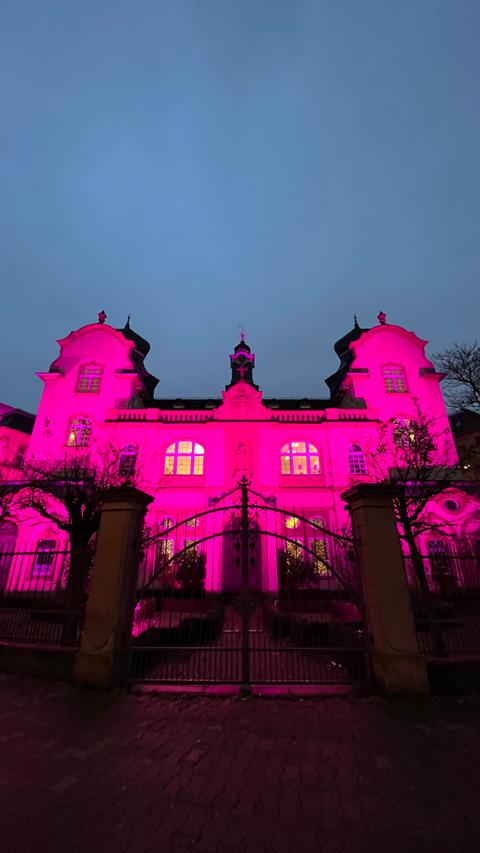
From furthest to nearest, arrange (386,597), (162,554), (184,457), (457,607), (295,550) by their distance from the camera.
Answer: (184,457), (162,554), (295,550), (457,607), (386,597)

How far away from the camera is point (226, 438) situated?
22.3m

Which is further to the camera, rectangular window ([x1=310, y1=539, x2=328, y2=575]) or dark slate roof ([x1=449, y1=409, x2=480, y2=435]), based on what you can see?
dark slate roof ([x1=449, y1=409, x2=480, y2=435])

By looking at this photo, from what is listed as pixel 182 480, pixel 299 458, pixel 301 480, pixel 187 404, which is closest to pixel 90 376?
pixel 187 404

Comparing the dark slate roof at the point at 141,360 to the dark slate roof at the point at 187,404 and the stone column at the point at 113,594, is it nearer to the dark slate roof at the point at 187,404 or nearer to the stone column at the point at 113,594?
the dark slate roof at the point at 187,404

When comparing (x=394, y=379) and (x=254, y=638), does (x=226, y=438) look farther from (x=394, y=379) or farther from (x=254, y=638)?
(x=394, y=379)

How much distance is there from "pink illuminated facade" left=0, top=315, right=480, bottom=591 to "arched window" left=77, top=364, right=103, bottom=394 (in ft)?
0.28

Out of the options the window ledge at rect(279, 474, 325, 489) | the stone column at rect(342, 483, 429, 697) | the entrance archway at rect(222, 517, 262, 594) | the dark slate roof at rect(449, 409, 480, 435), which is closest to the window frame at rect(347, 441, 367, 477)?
the window ledge at rect(279, 474, 325, 489)

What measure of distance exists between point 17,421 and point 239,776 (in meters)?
30.8

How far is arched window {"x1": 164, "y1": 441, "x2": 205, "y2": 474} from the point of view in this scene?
22.0m

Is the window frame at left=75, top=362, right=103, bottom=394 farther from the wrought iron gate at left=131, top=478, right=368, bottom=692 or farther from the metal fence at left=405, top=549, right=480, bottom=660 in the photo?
the metal fence at left=405, top=549, right=480, bottom=660

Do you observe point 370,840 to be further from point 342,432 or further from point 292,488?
point 342,432

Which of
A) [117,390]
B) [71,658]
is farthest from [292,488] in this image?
[71,658]

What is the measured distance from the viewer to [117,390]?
25375 mm

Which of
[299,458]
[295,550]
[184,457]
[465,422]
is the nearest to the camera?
[295,550]
